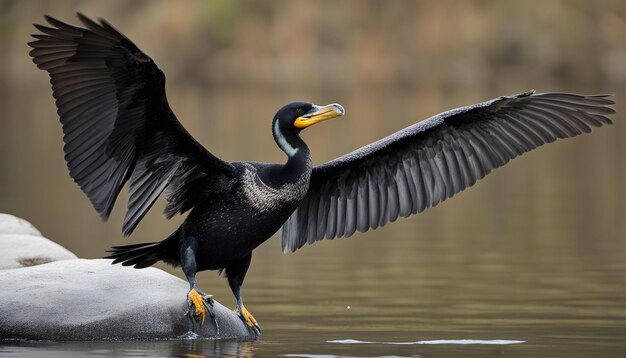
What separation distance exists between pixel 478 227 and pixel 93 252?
195 inches

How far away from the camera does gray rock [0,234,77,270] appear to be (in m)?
11.5

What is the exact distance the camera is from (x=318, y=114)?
394 inches

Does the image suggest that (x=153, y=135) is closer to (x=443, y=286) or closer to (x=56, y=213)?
(x=443, y=286)

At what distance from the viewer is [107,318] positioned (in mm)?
9914

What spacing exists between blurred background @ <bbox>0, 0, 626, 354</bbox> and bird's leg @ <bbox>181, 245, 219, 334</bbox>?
78.3 inches

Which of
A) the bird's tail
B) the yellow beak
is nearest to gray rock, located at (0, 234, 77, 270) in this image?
the bird's tail

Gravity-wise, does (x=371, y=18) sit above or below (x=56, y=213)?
above

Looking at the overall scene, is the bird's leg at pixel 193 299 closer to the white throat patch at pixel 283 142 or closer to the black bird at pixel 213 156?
the black bird at pixel 213 156

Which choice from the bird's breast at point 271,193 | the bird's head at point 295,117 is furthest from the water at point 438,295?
the bird's head at point 295,117

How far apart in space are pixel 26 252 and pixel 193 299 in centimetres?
213

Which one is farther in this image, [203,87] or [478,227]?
[203,87]

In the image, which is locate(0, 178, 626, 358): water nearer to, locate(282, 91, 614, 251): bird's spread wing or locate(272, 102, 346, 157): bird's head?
locate(282, 91, 614, 251): bird's spread wing

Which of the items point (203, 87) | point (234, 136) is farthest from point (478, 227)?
point (203, 87)

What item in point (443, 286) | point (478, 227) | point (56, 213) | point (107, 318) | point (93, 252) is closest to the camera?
point (107, 318)
